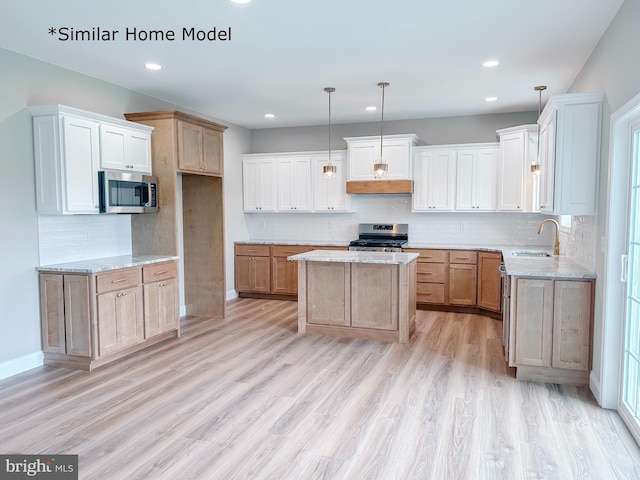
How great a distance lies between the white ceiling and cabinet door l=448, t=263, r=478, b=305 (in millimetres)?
2168

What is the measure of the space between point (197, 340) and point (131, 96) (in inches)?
111

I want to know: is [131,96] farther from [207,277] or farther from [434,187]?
[434,187]

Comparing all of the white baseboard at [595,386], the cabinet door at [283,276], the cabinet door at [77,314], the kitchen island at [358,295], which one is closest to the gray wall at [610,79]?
the white baseboard at [595,386]

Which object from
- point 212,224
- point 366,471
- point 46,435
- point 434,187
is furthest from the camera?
point 434,187

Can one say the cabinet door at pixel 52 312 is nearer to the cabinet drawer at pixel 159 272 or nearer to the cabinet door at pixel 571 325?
the cabinet drawer at pixel 159 272

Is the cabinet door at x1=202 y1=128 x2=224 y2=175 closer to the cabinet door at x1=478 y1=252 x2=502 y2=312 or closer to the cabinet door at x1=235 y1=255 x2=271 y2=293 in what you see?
the cabinet door at x1=235 y1=255 x2=271 y2=293

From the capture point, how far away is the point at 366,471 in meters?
2.48

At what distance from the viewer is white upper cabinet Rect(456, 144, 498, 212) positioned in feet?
20.5

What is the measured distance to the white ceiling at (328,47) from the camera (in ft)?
10.3

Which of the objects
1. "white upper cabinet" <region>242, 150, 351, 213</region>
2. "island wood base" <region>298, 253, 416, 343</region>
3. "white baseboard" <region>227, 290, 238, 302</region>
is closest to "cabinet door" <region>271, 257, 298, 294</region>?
"white baseboard" <region>227, 290, 238, 302</region>

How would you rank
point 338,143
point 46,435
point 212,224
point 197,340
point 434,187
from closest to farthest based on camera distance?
point 46,435, point 197,340, point 212,224, point 434,187, point 338,143

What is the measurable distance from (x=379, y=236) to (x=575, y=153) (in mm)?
3682

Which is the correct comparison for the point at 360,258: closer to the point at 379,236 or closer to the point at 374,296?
the point at 374,296

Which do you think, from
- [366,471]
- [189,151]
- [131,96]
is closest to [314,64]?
[189,151]
